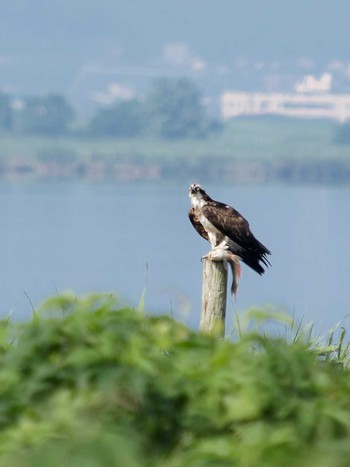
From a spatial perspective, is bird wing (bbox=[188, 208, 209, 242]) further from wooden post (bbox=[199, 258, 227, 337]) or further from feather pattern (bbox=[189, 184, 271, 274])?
wooden post (bbox=[199, 258, 227, 337])

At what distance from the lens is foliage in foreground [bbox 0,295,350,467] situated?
3906 millimetres

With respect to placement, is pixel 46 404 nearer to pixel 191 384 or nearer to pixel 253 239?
pixel 191 384

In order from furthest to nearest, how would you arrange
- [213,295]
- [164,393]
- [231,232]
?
[231,232] < [213,295] < [164,393]

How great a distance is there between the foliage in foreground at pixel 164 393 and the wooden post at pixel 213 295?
162 inches

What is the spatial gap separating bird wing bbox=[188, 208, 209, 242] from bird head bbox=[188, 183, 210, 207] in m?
0.08

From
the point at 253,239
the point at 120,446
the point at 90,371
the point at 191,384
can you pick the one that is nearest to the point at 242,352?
the point at 191,384

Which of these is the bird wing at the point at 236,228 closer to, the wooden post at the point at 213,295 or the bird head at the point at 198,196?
the bird head at the point at 198,196

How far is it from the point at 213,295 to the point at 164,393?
471 centimetres

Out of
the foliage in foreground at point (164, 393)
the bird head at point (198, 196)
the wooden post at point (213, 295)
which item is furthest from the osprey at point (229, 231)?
the foliage in foreground at point (164, 393)

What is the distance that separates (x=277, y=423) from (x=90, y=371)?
731mm

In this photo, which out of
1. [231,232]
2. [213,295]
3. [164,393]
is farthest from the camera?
[231,232]

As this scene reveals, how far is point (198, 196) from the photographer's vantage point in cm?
1024

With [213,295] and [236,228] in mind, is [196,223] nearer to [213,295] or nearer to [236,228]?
[236,228]

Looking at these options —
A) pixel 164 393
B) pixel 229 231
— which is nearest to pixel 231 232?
pixel 229 231
